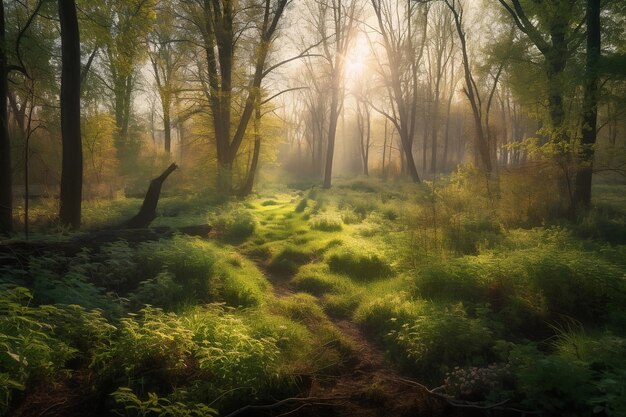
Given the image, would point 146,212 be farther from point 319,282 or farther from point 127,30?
point 319,282

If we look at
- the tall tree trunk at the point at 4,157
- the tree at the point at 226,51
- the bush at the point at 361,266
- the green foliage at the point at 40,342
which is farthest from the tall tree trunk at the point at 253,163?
the green foliage at the point at 40,342

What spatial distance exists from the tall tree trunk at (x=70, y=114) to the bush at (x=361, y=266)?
22.5 feet

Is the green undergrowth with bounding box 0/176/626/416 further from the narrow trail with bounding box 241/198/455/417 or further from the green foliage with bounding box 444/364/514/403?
the narrow trail with bounding box 241/198/455/417

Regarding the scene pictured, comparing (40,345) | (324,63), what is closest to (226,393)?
(40,345)

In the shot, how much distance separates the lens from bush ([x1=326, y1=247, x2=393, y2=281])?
8.43 metres

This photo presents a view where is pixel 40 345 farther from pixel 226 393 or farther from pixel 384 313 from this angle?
pixel 384 313

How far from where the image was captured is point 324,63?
2891 cm

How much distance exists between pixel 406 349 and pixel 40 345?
4141 millimetres

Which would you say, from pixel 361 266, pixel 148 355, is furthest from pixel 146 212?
pixel 148 355

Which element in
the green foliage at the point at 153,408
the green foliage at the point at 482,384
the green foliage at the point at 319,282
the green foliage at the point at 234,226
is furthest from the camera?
the green foliage at the point at 234,226

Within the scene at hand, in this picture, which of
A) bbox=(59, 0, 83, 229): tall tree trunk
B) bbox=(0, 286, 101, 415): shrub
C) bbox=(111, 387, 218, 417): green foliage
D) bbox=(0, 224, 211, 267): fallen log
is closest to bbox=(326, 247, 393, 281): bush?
bbox=(0, 224, 211, 267): fallen log

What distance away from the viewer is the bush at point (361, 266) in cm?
843

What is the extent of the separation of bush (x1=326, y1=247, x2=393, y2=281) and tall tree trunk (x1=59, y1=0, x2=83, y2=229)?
6.84 metres

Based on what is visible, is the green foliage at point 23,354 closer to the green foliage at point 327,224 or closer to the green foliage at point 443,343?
the green foliage at point 443,343
